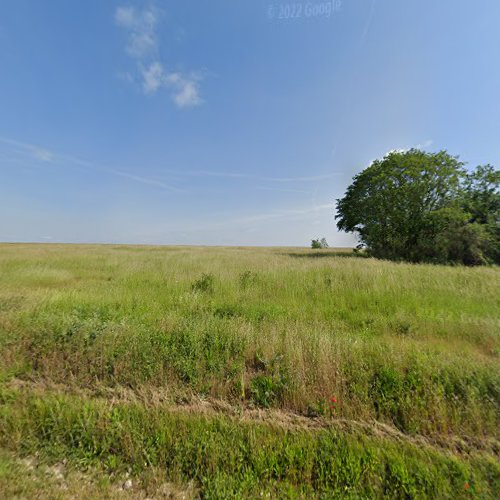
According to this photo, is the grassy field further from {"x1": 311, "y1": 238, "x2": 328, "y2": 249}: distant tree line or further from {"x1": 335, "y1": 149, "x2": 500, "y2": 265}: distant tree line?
{"x1": 311, "y1": 238, "x2": 328, "y2": 249}: distant tree line

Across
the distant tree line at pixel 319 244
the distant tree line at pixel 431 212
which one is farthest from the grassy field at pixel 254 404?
the distant tree line at pixel 319 244

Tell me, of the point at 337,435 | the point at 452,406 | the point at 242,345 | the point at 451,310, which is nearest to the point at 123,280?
the point at 242,345

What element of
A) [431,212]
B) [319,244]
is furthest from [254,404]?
[319,244]

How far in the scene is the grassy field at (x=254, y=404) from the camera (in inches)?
85.0

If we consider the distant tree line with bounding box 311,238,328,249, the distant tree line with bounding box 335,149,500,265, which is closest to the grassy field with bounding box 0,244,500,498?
the distant tree line with bounding box 335,149,500,265

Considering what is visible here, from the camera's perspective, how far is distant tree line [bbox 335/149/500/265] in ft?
68.0

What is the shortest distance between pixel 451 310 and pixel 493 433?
4.64 metres

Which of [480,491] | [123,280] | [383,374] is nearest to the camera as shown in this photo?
[480,491]

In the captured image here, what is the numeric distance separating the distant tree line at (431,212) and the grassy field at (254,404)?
69.0 feet

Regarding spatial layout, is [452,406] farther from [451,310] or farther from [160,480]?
[451,310]

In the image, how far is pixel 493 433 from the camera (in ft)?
8.50

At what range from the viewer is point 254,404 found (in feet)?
9.93

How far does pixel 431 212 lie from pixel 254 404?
27.3 metres

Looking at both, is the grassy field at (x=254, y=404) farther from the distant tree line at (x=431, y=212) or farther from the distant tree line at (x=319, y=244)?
the distant tree line at (x=319, y=244)
